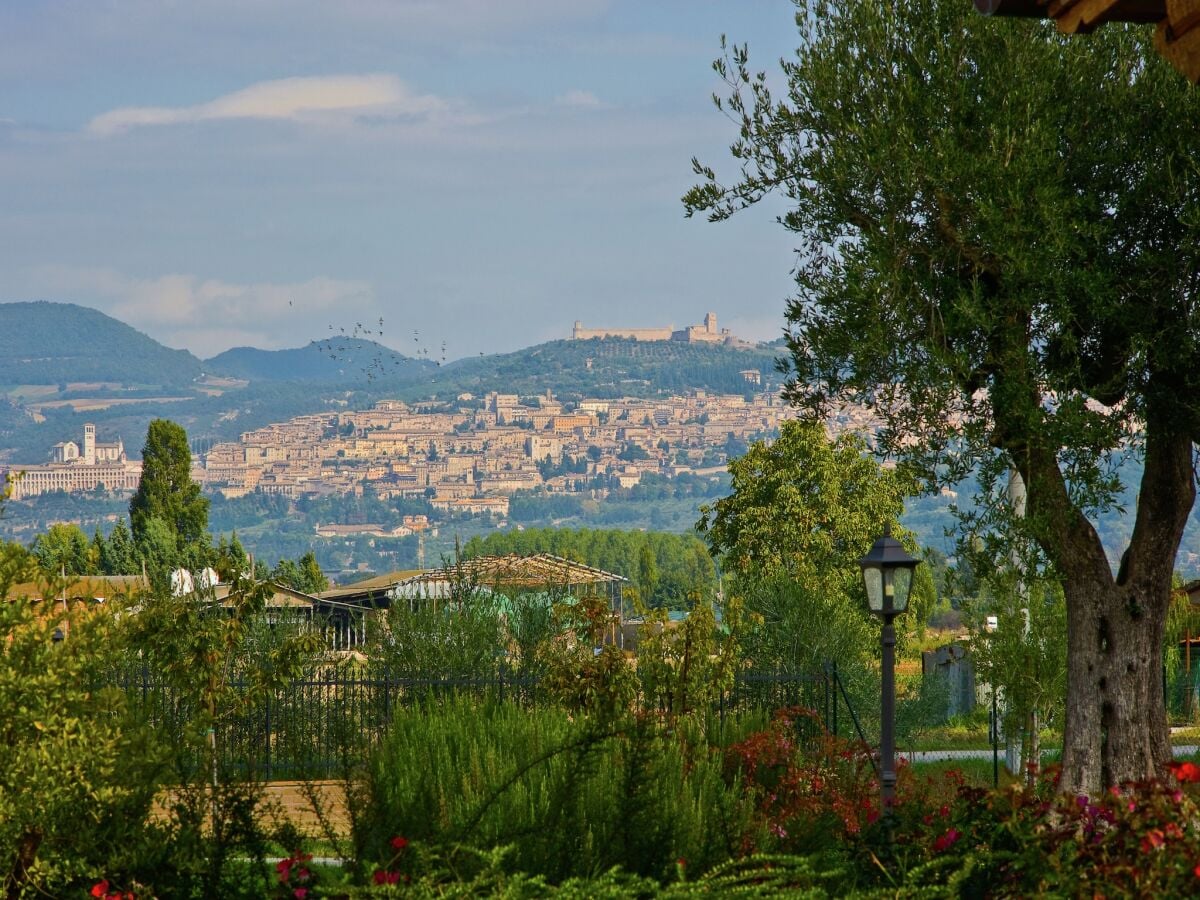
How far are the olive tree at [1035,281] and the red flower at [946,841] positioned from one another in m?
4.17

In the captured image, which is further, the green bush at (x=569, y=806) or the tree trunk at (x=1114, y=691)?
the tree trunk at (x=1114, y=691)

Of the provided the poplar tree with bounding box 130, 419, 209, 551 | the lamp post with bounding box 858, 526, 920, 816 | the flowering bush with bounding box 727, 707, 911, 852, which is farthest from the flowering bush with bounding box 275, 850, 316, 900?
the poplar tree with bounding box 130, 419, 209, 551

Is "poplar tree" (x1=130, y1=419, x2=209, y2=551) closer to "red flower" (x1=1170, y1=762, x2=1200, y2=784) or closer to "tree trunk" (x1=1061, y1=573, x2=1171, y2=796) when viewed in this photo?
"tree trunk" (x1=1061, y1=573, x2=1171, y2=796)

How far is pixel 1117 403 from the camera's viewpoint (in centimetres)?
926

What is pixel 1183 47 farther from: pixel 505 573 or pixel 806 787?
pixel 505 573

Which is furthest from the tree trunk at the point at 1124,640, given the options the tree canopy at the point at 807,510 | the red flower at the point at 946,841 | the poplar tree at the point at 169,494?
the poplar tree at the point at 169,494

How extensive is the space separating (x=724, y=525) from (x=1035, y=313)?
82.4ft

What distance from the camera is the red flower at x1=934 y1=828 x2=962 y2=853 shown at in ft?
17.1

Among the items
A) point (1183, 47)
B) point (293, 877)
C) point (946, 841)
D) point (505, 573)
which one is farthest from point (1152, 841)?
point (505, 573)

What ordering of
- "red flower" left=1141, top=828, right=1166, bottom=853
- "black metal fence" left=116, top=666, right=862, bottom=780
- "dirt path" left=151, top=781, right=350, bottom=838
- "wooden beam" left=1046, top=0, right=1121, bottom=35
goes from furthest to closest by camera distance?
"black metal fence" left=116, top=666, right=862, bottom=780 < "dirt path" left=151, top=781, right=350, bottom=838 < "red flower" left=1141, top=828, right=1166, bottom=853 < "wooden beam" left=1046, top=0, right=1121, bottom=35

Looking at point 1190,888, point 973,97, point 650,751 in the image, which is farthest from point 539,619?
point 1190,888

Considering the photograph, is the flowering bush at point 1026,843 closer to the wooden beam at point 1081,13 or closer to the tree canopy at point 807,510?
the wooden beam at point 1081,13

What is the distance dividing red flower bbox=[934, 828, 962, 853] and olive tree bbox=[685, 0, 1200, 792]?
417 centimetres

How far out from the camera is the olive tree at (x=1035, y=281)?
8781 millimetres
